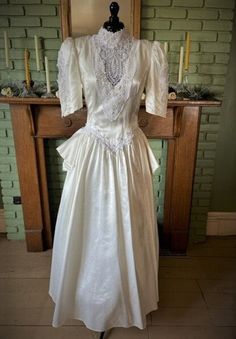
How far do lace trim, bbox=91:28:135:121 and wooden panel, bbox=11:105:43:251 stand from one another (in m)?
0.70

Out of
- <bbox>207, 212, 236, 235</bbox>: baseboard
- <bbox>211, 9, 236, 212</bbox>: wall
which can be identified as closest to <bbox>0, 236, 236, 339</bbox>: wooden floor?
<bbox>207, 212, 236, 235</bbox>: baseboard

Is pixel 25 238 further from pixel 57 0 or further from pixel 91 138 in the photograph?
pixel 57 0

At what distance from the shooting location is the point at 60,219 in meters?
1.23

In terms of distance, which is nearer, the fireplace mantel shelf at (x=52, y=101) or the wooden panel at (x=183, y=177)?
the fireplace mantel shelf at (x=52, y=101)

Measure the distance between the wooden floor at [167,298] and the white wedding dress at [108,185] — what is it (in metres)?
0.19

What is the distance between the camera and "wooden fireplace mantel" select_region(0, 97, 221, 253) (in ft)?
5.43

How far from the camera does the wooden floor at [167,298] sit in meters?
1.38

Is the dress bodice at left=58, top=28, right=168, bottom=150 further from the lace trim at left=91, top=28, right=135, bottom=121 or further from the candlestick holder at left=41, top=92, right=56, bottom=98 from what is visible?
the candlestick holder at left=41, top=92, right=56, bottom=98

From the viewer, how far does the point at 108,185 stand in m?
1.14

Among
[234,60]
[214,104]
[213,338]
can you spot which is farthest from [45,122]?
[213,338]

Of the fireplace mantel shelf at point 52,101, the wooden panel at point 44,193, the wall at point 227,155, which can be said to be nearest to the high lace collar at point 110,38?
the fireplace mantel shelf at point 52,101

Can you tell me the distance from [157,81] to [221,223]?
1.38 meters

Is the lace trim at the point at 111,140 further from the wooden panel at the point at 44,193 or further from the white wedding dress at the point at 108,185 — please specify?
the wooden panel at the point at 44,193

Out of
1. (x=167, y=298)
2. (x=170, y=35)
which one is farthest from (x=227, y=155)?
(x=167, y=298)
